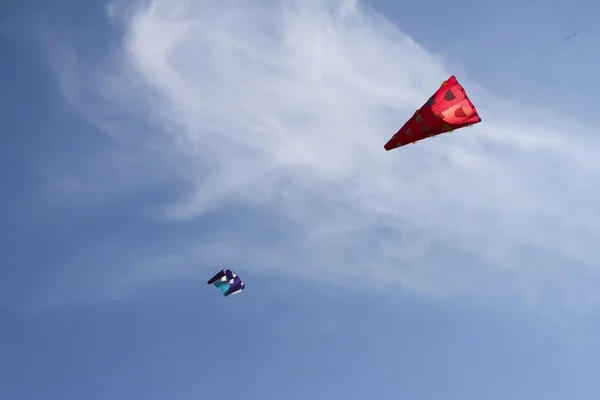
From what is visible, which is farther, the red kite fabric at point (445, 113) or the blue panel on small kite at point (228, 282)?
the blue panel on small kite at point (228, 282)

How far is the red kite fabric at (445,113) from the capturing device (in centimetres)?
1769

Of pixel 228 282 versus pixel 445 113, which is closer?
pixel 445 113

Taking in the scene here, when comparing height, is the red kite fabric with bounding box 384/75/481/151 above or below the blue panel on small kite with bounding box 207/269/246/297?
below

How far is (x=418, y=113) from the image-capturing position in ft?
59.5

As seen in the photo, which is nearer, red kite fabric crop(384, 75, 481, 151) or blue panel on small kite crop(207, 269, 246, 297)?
red kite fabric crop(384, 75, 481, 151)

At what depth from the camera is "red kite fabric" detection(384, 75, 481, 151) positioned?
17688 mm

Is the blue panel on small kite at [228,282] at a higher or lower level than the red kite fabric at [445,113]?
higher

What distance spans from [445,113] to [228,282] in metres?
23.3

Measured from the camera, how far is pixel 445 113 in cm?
1784

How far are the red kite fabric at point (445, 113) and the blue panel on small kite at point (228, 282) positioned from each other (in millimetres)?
21817

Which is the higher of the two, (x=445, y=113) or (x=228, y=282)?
(x=228, y=282)

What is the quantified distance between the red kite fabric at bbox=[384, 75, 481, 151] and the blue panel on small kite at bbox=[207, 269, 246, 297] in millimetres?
21817

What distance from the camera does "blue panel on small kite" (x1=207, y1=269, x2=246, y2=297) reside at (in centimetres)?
3569

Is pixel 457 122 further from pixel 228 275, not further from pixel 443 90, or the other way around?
pixel 228 275
